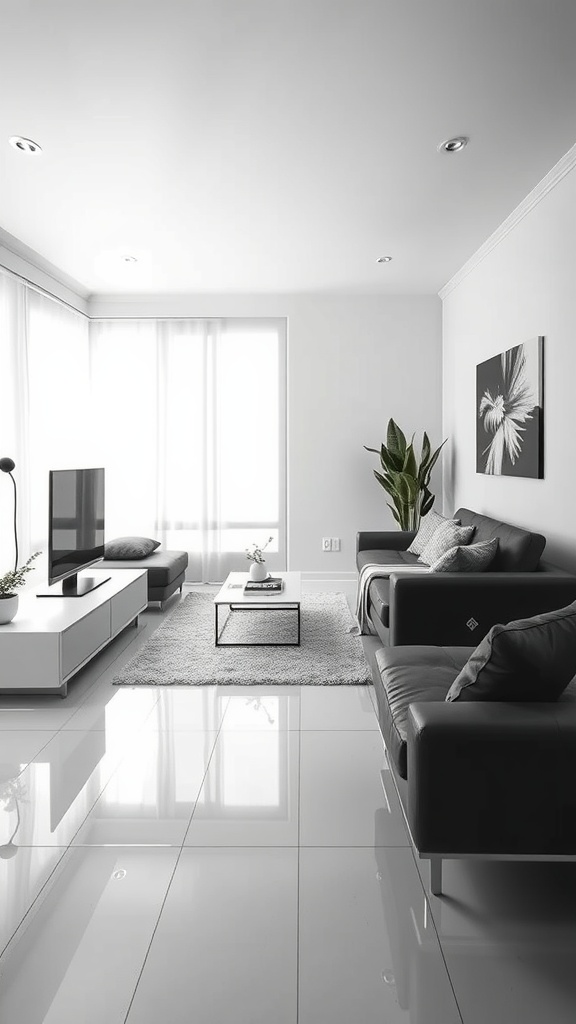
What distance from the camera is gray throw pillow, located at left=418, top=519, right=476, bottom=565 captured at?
450 centimetres

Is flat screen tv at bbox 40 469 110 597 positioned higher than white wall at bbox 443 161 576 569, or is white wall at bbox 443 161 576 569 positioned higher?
white wall at bbox 443 161 576 569

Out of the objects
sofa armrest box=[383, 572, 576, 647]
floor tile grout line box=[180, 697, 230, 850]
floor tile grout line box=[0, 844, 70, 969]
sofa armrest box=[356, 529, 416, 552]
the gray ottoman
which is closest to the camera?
floor tile grout line box=[0, 844, 70, 969]

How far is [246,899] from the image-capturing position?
1964 mm

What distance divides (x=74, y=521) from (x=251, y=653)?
1386 mm

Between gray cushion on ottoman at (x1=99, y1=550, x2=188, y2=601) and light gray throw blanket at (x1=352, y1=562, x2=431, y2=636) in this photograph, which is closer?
light gray throw blanket at (x1=352, y1=562, x2=431, y2=636)

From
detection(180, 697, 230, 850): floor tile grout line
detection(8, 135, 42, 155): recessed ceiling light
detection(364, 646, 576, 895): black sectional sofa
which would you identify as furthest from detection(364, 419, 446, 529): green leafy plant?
detection(364, 646, 576, 895): black sectional sofa

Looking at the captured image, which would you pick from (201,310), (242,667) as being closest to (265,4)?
(242,667)

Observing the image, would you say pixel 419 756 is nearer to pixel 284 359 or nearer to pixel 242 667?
pixel 242 667

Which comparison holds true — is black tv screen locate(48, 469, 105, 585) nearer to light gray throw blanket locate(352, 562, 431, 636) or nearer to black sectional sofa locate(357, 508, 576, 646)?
light gray throw blanket locate(352, 562, 431, 636)

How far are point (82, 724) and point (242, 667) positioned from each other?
3.46 ft

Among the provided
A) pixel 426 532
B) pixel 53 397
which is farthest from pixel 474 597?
pixel 53 397

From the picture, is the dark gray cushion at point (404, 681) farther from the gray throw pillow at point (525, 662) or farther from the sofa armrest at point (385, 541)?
the sofa armrest at point (385, 541)

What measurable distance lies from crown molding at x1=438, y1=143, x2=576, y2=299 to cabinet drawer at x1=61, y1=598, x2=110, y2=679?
3.34 m

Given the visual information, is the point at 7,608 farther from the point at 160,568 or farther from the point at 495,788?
the point at 495,788
